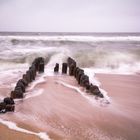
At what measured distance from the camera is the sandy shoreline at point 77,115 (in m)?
4.51

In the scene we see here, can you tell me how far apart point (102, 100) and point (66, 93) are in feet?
4.04

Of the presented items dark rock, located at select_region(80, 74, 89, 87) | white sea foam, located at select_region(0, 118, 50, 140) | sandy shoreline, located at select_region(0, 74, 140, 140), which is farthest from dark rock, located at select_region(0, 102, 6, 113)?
dark rock, located at select_region(80, 74, 89, 87)

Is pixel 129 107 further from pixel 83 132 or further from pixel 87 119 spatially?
pixel 83 132

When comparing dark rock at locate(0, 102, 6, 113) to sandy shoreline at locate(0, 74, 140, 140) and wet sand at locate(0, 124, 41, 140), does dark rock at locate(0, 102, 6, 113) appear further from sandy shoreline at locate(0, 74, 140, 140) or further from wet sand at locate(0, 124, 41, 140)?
wet sand at locate(0, 124, 41, 140)

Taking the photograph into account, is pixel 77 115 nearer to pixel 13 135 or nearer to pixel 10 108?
pixel 10 108

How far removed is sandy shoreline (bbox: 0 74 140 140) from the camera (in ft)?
14.8

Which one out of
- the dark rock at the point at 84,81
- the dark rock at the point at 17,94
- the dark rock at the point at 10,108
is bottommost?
the dark rock at the point at 10,108

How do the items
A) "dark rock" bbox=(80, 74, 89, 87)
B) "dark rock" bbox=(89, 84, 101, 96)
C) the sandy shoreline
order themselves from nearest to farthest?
the sandy shoreline → "dark rock" bbox=(89, 84, 101, 96) → "dark rock" bbox=(80, 74, 89, 87)

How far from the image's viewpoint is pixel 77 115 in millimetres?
5426

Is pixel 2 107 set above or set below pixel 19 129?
above

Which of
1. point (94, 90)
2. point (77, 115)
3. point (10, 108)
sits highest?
point (94, 90)

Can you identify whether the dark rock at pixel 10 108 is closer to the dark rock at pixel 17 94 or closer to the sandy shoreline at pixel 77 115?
the sandy shoreline at pixel 77 115

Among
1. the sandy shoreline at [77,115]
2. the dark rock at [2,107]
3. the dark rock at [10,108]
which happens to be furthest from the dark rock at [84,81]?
the dark rock at [2,107]

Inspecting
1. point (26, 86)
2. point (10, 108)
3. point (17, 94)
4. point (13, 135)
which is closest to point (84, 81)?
point (26, 86)
